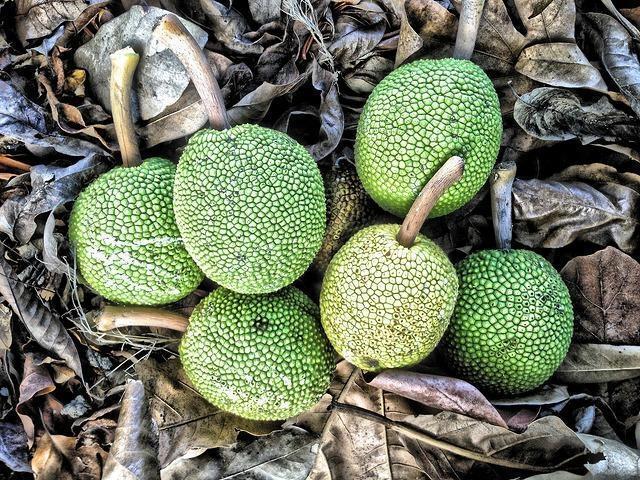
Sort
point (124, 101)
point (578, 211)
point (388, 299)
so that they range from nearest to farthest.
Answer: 1. point (388, 299)
2. point (124, 101)
3. point (578, 211)

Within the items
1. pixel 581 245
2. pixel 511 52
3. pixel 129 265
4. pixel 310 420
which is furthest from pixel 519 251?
pixel 129 265

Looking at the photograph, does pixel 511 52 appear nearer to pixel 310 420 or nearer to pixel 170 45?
pixel 170 45

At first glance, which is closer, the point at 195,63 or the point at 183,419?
the point at 195,63

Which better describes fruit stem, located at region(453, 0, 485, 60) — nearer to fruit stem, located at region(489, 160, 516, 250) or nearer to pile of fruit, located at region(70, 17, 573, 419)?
pile of fruit, located at region(70, 17, 573, 419)

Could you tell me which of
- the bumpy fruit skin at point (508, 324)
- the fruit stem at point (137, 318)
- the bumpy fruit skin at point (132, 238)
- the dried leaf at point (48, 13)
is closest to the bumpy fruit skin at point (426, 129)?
the bumpy fruit skin at point (508, 324)

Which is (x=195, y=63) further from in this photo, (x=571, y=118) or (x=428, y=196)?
(x=571, y=118)

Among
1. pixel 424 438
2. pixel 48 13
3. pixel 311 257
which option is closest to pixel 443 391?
pixel 424 438
